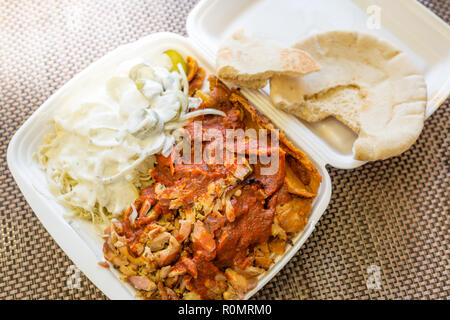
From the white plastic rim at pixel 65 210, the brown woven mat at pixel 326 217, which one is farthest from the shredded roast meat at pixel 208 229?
the brown woven mat at pixel 326 217

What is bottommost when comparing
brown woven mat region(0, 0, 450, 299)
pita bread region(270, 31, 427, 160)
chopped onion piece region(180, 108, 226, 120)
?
brown woven mat region(0, 0, 450, 299)

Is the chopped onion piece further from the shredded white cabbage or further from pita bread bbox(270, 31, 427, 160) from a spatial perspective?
pita bread bbox(270, 31, 427, 160)

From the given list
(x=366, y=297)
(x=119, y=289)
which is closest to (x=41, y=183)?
(x=119, y=289)

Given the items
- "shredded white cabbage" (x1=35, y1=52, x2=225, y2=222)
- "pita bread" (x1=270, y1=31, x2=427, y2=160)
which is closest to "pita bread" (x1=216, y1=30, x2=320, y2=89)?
"pita bread" (x1=270, y1=31, x2=427, y2=160)

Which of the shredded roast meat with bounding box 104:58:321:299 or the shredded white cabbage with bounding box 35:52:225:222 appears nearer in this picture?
the shredded roast meat with bounding box 104:58:321:299

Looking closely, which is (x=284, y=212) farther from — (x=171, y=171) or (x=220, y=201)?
(x=171, y=171)

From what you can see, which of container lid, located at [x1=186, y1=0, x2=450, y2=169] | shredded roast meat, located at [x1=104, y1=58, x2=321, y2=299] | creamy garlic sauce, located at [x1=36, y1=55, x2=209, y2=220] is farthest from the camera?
container lid, located at [x1=186, y1=0, x2=450, y2=169]
